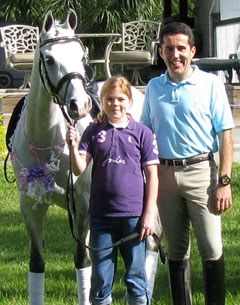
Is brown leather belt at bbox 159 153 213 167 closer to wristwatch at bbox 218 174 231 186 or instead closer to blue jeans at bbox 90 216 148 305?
wristwatch at bbox 218 174 231 186

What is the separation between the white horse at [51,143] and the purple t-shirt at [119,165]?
289 mm

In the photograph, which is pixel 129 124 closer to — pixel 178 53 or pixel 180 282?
pixel 178 53

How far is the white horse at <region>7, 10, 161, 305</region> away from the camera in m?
6.00

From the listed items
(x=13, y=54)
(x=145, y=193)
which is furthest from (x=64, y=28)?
(x=13, y=54)

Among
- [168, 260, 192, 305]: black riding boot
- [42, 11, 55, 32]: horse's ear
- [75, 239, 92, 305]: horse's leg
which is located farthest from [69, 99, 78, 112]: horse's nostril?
[75, 239, 92, 305]: horse's leg

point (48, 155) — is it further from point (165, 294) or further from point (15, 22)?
point (15, 22)

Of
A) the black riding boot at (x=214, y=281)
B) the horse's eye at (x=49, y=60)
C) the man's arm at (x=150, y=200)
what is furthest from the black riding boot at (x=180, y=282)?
the horse's eye at (x=49, y=60)

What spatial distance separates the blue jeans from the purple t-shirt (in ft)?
0.19

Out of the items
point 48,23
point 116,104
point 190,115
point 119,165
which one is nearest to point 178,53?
point 190,115

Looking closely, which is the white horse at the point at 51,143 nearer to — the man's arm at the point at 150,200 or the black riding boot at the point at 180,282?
the man's arm at the point at 150,200

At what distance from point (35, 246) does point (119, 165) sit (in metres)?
1.70

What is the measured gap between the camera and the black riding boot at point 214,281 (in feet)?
19.0

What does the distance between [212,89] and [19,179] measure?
1681 mm

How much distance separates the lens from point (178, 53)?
5.61 metres
